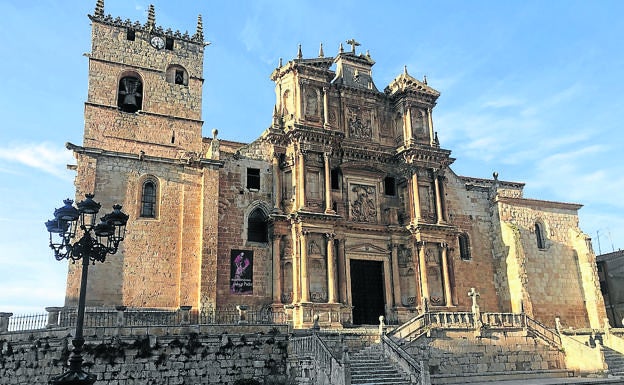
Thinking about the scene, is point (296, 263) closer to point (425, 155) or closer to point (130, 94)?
point (425, 155)

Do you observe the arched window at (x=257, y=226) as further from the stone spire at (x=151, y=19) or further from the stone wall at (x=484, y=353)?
the stone spire at (x=151, y=19)

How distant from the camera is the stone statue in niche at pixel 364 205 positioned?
27.7m

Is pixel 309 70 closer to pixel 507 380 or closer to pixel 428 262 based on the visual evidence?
pixel 428 262

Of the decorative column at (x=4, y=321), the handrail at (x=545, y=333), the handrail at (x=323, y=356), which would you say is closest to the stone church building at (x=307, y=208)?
the decorative column at (x=4, y=321)

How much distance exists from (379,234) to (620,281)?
20.4 meters

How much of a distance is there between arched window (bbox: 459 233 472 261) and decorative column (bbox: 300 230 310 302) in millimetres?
10152

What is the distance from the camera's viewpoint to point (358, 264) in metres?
27.4

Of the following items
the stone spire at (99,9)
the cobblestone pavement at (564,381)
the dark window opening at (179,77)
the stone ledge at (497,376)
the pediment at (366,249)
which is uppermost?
the stone spire at (99,9)

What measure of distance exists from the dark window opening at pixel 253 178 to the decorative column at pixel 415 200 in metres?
8.19

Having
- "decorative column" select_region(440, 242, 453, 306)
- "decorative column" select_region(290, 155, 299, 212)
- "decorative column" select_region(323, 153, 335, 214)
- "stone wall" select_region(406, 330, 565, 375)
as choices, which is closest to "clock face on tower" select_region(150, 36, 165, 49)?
"decorative column" select_region(290, 155, 299, 212)

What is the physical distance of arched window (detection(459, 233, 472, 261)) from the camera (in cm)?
3039

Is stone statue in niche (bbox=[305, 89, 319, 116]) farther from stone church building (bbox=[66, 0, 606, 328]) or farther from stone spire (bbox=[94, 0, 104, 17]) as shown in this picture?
stone spire (bbox=[94, 0, 104, 17])

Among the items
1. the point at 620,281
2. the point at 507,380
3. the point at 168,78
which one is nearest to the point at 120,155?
the point at 168,78

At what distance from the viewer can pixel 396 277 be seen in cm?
2761
